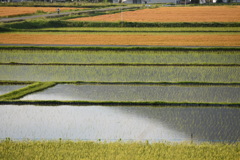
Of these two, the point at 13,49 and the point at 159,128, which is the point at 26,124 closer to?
the point at 159,128

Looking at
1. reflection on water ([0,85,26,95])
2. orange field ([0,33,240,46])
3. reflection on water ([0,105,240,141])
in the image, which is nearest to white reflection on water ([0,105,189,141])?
reflection on water ([0,105,240,141])

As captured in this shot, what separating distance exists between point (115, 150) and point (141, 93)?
9.76 feet

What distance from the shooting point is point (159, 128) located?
555cm

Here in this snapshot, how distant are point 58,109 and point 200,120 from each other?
213 centimetres

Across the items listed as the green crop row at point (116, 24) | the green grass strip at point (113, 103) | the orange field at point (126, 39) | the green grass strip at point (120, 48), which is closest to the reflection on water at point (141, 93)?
the green grass strip at point (113, 103)

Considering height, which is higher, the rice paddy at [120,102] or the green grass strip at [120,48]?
the rice paddy at [120,102]

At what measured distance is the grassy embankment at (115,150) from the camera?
175 inches

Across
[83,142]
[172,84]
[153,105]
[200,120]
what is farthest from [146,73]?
[83,142]

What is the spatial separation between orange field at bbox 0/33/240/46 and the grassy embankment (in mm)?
9523

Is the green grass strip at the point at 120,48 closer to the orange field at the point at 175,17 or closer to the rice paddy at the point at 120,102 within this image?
the rice paddy at the point at 120,102

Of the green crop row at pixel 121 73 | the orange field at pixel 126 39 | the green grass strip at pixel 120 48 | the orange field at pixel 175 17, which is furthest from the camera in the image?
the orange field at pixel 175 17

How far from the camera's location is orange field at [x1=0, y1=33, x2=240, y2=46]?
1438 centimetres

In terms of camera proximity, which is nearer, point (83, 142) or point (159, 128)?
point (83, 142)

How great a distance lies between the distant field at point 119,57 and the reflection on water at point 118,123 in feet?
13.4
